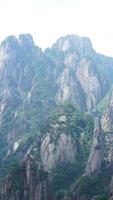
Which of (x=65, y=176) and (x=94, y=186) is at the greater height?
(x=65, y=176)

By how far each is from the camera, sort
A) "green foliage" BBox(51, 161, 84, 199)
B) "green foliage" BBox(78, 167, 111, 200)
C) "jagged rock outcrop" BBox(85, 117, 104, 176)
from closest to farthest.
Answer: "green foliage" BBox(78, 167, 111, 200)
"green foliage" BBox(51, 161, 84, 199)
"jagged rock outcrop" BBox(85, 117, 104, 176)

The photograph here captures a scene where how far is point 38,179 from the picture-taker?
530 ft

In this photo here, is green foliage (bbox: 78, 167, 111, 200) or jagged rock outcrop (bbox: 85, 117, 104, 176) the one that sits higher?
jagged rock outcrop (bbox: 85, 117, 104, 176)

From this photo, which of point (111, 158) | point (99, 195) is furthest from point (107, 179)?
point (99, 195)

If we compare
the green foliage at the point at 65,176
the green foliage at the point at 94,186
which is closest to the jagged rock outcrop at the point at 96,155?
the green foliage at the point at 65,176

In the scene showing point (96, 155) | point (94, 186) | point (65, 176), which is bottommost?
point (94, 186)

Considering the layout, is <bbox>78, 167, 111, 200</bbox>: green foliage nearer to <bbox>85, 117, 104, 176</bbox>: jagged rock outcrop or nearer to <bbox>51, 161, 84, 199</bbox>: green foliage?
<bbox>85, 117, 104, 176</bbox>: jagged rock outcrop

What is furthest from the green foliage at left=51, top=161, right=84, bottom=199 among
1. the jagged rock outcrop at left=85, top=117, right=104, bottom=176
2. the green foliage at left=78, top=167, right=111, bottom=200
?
the green foliage at left=78, top=167, right=111, bottom=200

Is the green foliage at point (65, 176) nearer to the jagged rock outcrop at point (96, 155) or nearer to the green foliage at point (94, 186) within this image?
the jagged rock outcrop at point (96, 155)

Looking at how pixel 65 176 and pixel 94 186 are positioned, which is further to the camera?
pixel 65 176

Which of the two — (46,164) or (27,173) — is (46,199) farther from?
(46,164)

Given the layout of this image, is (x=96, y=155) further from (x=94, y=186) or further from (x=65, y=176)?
(x=94, y=186)

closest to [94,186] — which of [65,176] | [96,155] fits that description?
[96,155]

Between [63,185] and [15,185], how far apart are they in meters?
24.7
